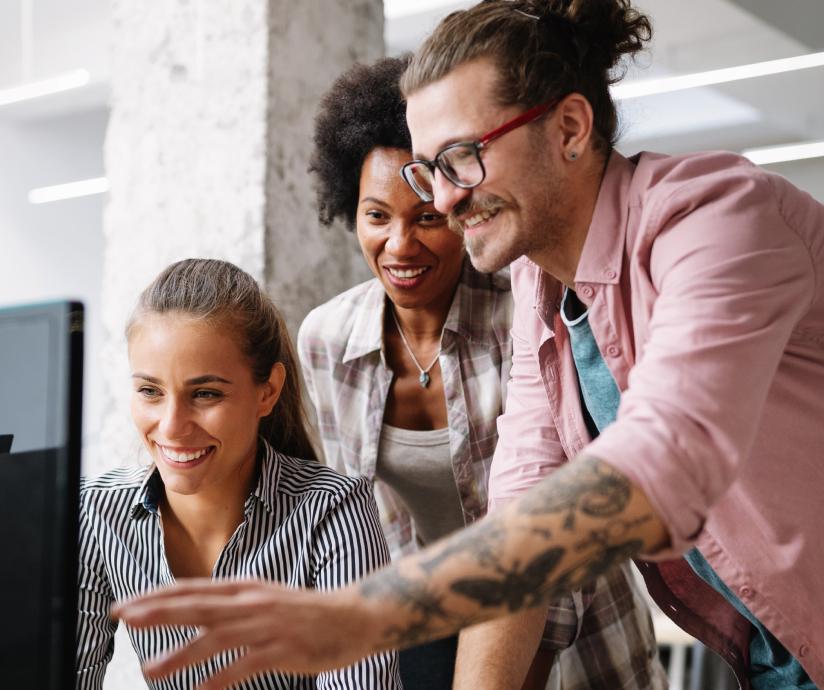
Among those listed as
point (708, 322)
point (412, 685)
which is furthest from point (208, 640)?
point (412, 685)

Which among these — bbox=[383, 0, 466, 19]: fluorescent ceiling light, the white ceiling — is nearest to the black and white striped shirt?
the white ceiling

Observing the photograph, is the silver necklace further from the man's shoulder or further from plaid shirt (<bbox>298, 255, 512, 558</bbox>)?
the man's shoulder

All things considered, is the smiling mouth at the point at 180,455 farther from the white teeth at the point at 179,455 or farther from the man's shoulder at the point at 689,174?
the man's shoulder at the point at 689,174

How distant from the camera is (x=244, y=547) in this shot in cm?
163

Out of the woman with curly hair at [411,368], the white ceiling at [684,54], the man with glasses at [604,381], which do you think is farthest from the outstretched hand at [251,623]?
the white ceiling at [684,54]

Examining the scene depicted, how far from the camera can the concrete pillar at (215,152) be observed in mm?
2203

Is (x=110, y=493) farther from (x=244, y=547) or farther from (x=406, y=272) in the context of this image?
(x=406, y=272)

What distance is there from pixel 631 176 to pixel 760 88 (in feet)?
14.3

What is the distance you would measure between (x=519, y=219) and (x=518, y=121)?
0.35 feet

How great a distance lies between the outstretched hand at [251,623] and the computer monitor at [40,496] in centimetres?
6

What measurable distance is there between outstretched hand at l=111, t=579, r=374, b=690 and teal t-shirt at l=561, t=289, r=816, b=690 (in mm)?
584

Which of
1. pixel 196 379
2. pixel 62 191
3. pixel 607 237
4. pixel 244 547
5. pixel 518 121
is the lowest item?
pixel 244 547

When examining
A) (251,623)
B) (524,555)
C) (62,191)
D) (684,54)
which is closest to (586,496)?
(524,555)

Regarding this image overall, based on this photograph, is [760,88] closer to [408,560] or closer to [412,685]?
[412,685]
